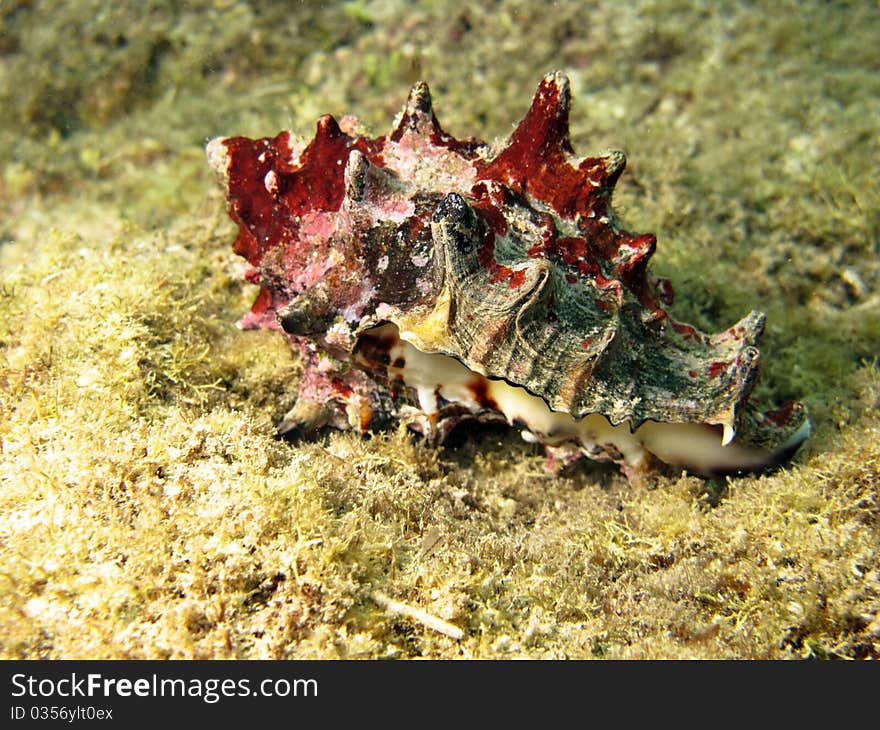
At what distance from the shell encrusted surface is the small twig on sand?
876mm

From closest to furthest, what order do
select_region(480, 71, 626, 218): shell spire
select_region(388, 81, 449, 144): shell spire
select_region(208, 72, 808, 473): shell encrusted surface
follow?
select_region(208, 72, 808, 473): shell encrusted surface
select_region(480, 71, 626, 218): shell spire
select_region(388, 81, 449, 144): shell spire

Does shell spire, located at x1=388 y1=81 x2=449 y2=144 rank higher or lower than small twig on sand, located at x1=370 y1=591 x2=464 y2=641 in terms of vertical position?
higher

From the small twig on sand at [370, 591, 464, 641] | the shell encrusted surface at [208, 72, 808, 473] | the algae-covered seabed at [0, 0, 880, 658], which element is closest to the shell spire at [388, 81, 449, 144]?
the shell encrusted surface at [208, 72, 808, 473]

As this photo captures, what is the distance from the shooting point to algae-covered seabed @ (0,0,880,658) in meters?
2.02

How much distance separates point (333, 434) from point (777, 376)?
2.43m

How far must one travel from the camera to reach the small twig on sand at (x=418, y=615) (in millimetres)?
2012

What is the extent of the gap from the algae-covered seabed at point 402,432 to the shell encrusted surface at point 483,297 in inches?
A: 10.5

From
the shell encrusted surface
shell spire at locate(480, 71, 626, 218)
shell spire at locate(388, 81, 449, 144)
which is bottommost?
the shell encrusted surface

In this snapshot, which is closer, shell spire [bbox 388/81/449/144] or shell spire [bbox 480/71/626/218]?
shell spire [bbox 480/71/626/218]

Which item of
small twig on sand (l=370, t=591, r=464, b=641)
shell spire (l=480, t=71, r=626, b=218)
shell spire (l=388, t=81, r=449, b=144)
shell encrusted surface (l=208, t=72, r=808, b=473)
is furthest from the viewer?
shell spire (l=388, t=81, r=449, b=144)

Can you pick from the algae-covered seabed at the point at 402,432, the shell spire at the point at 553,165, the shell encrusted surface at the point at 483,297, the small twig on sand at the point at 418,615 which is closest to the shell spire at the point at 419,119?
the shell encrusted surface at the point at 483,297

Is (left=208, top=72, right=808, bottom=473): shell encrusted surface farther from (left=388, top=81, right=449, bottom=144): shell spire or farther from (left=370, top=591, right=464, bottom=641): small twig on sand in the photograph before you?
(left=370, top=591, right=464, bottom=641): small twig on sand
